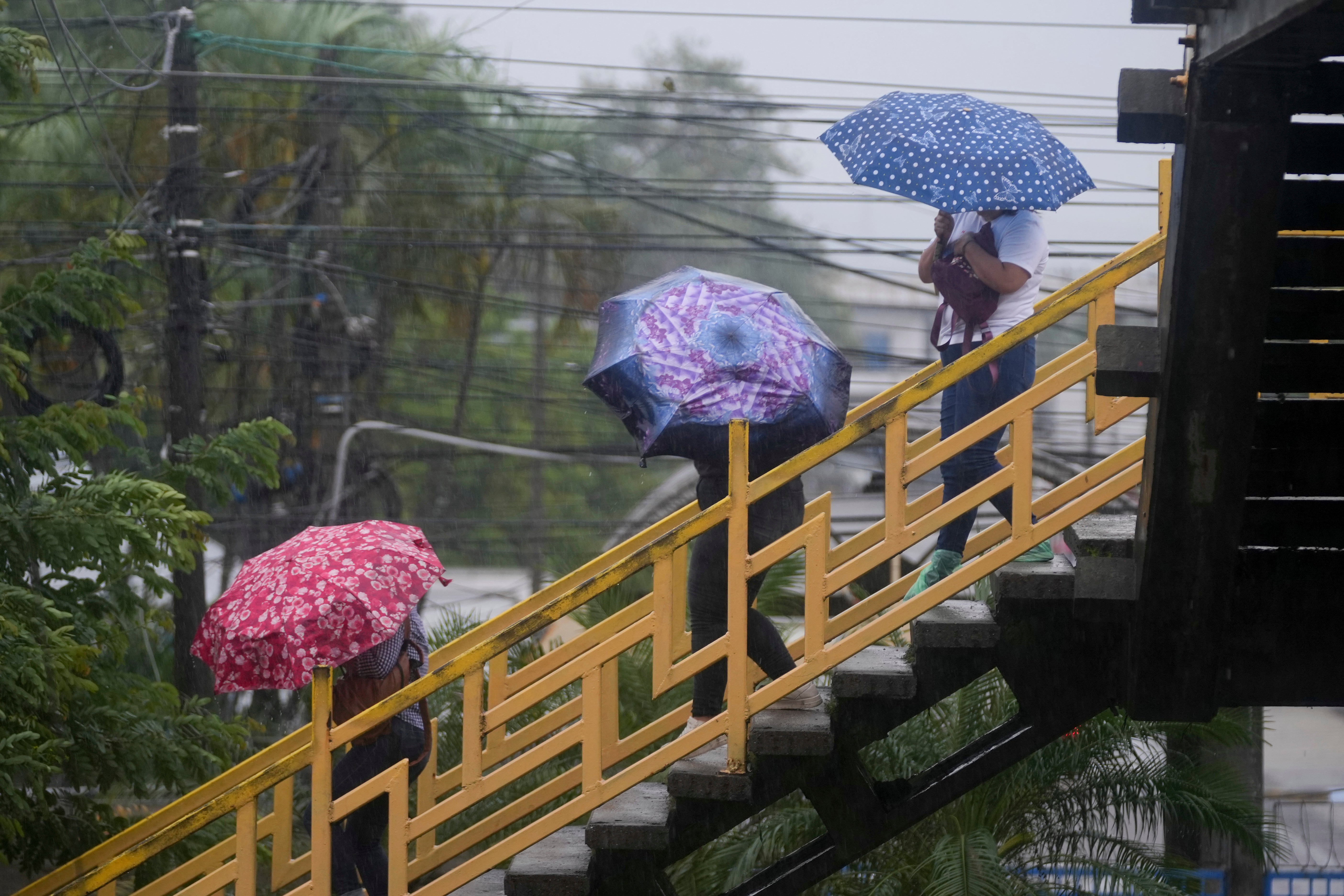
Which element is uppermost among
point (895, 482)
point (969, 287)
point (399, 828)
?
point (969, 287)

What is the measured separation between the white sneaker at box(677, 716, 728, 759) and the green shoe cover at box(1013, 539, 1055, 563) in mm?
1104

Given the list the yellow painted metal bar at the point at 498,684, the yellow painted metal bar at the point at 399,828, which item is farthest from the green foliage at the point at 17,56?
the yellow painted metal bar at the point at 399,828

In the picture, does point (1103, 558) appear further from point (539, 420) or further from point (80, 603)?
point (539, 420)

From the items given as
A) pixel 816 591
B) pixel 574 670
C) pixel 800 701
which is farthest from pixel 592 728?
pixel 816 591

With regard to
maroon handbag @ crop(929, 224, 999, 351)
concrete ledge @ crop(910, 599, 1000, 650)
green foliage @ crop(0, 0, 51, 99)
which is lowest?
concrete ledge @ crop(910, 599, 1000, 650)

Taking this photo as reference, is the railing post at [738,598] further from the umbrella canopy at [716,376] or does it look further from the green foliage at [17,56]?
the green foliage at [17,56]

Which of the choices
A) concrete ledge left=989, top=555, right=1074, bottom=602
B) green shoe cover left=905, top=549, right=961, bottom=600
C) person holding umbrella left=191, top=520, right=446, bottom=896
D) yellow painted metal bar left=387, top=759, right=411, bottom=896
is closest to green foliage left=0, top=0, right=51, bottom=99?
person holding umbrella left=191, top=520, right=446, bottom=896

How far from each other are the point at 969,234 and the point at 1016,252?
0.17m

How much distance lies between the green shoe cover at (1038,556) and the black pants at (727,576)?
0.76 m

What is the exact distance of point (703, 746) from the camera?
3652mm

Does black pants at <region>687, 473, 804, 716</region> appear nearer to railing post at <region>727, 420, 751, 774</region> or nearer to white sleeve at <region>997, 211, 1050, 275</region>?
railing post at <region>727, 420, 751, 774</region>

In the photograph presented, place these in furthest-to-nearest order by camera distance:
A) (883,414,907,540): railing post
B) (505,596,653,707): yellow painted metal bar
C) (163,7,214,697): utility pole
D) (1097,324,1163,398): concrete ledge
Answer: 1. (163,7,214,697): utility pole
2. (505,596,653,707): yellow painted metal bar
3. (883,414,907,540): railing post
4. (1097,324,1163,398): concrete ledge

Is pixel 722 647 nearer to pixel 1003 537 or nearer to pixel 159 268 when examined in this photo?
pixel 1003 537

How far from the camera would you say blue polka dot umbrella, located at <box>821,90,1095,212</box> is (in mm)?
3516
